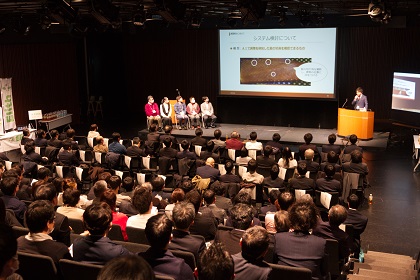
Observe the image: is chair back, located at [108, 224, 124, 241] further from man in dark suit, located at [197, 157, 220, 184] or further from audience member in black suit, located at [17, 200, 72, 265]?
man in dark suit, located at [197, 157, 220, 184]

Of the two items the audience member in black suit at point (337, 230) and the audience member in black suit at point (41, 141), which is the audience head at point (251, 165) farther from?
the audience member in black suit at point (41, 141)

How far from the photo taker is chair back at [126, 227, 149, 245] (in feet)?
16.0

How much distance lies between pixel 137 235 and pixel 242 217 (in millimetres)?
1073

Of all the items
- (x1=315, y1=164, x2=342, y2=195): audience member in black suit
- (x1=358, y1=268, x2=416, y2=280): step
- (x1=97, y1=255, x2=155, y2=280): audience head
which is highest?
(x1=97, y1=255, x2=155, y2=280): audience head

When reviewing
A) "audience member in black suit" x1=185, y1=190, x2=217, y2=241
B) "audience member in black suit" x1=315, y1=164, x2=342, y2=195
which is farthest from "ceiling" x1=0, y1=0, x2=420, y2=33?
"audience member in black suit" x1=185, y1=190, x2=217, y2=241

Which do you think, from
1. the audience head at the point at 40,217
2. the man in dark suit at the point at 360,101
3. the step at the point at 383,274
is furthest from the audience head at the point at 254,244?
the man in dark suit at the point at 360,101

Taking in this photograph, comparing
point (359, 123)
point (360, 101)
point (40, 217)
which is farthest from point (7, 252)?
point (360, 101)

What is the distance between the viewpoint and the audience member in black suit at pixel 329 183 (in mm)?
7838

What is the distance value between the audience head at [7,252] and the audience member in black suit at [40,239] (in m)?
1.77

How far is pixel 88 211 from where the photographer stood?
3.98 meters

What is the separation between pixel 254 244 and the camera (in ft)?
11.3

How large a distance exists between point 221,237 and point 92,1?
5835mm

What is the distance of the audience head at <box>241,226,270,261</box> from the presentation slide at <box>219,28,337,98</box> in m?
12.7

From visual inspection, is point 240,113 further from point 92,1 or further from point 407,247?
point 407,247
